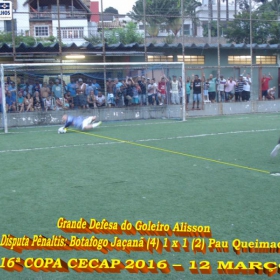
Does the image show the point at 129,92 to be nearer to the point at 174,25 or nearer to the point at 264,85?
the point at 264,85

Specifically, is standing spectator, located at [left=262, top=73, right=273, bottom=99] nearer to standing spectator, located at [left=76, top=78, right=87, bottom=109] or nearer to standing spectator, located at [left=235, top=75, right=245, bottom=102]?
standing spectator, located at [left=235, top=75, right=245, bottom=102]

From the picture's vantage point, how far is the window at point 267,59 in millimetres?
35669

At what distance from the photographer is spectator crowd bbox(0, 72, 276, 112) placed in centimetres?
2139

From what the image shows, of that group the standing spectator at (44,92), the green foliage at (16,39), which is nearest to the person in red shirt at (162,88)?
the standing spectator at (44,92)

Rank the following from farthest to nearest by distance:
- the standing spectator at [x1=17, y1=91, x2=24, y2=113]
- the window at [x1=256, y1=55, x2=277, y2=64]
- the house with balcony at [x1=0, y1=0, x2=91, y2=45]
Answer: the house with balcony at [x1=0, y1=0, x2=91, y2=45]
the window at [x1=256, y1=55, x2=277, y2=64]
the standing spectator at [x1=17, y1=91, x2=24, y2=113]

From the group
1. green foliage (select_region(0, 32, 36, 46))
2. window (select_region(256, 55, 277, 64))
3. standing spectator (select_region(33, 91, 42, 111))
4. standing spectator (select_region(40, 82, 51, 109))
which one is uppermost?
green foliage (select_region(0, 32, 36, 46))

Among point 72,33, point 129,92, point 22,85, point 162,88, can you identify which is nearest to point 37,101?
point 22,85

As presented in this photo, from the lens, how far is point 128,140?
15.2 meters

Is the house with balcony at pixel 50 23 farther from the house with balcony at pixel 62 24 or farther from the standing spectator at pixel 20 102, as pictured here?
the standing spectator at pixel 20 102

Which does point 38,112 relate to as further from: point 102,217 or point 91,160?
point 102,217

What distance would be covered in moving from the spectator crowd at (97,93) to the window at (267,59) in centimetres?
1045

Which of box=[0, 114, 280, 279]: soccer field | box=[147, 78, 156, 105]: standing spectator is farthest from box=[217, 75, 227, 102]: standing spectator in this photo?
box=[0, 114, 280, 279]: soccer field

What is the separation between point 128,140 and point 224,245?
982cm

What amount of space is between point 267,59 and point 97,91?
56.4 ft
